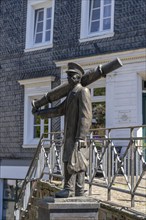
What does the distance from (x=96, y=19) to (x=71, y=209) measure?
1126 cm

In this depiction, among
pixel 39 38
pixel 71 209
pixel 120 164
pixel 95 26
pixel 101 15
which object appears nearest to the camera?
pixel 71 209

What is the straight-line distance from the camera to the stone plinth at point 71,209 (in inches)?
210

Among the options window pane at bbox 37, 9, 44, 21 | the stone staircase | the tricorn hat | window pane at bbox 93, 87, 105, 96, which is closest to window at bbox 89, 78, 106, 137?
window pane at bbox 93, 87, 105, 96

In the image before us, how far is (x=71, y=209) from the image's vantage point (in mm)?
5363

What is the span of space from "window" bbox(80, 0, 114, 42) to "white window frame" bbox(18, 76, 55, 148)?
2.31m

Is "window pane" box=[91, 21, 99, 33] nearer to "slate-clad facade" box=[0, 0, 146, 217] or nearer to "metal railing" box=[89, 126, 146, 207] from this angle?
"slate-clad facade" box=[0, 0, 146, 217]

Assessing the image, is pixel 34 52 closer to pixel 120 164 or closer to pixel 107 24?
pixel 107 24

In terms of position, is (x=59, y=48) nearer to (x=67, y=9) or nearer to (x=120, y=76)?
(x=67, y=9)

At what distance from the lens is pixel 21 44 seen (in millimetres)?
17812

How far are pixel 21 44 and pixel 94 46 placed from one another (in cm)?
376

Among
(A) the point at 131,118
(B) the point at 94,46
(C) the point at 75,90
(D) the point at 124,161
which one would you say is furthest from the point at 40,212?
(B) the point at 94,46

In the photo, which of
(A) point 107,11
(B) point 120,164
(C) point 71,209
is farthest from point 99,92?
(C) point 71,209

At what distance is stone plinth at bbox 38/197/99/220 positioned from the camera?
5336 mm

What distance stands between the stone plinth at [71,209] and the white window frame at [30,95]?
1113 centimetres
